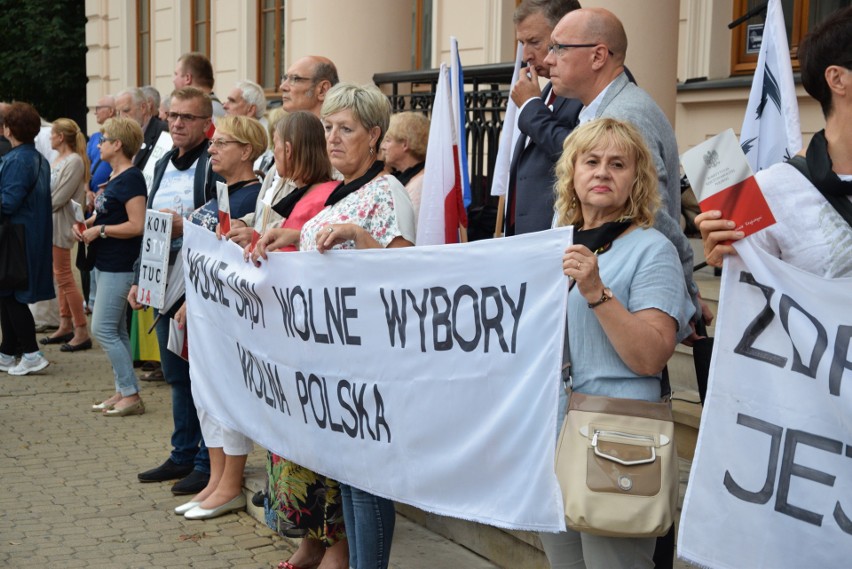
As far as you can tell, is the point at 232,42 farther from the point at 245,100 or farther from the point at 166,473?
the point at 166,473

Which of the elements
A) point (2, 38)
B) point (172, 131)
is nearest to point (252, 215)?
point (172, 131)

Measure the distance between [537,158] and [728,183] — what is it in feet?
5.64

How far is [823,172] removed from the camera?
9.41 feet

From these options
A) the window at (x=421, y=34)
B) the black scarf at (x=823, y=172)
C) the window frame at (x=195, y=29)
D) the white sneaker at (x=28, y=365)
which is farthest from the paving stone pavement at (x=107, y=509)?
the window frame at (x=195, y=29)

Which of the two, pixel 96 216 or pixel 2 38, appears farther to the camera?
pixel 2 38

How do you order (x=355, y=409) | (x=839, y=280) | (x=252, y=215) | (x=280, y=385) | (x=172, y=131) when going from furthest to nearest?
(x=172, y=131)
(x=252, y=215)
(x=280, y=385)
(x=355, y=409)
(x=839, y=280)

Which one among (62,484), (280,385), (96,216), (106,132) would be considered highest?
(106,132)

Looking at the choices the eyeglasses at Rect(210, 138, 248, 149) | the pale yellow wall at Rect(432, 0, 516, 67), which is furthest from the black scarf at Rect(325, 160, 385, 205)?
the pale yellow wall at Rect(432, 0, 516, 67)

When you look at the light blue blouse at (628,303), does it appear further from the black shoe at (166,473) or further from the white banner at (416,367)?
the black shoe at (166,473)

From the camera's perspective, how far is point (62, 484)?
6559 millimetres

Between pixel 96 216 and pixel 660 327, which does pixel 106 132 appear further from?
pixel 660 327

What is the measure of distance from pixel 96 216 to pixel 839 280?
19.3ft

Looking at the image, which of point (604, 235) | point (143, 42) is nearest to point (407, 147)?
point (604, 235)

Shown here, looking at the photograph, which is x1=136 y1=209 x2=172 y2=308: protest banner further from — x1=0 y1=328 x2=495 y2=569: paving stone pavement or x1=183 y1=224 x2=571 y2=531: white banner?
x1=183 y1=224 x2=571 y2=531: white banner
